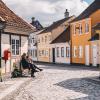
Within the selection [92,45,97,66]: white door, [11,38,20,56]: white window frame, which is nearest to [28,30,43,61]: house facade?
[92,45,97,66]: white door

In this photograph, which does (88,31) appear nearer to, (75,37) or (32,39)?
(75,37)

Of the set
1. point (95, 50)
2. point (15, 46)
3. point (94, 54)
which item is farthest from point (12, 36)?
point (94, 54)

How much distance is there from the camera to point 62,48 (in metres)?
52.5

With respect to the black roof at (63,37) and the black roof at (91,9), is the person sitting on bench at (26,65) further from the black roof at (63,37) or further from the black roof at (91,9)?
the black roof at (63,37)

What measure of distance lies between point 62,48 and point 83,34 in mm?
8435

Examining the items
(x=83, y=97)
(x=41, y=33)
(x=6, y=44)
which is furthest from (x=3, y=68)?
(x=41, y=33)

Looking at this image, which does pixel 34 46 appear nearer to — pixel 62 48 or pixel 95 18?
pixel 62 48

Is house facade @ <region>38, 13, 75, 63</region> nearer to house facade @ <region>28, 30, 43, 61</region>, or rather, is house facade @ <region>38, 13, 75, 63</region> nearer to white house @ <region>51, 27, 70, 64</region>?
white house @ <region>51, 27, 70, 64</region>

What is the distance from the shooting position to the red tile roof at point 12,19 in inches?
869

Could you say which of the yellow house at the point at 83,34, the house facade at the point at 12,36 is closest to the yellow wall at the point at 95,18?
the yellow house at the point at 83,34

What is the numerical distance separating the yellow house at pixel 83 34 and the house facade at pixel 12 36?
18408mm

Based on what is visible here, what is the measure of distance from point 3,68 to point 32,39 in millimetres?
47552

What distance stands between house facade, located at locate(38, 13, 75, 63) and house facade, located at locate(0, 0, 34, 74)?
3234cm

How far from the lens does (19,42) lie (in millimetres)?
24172
